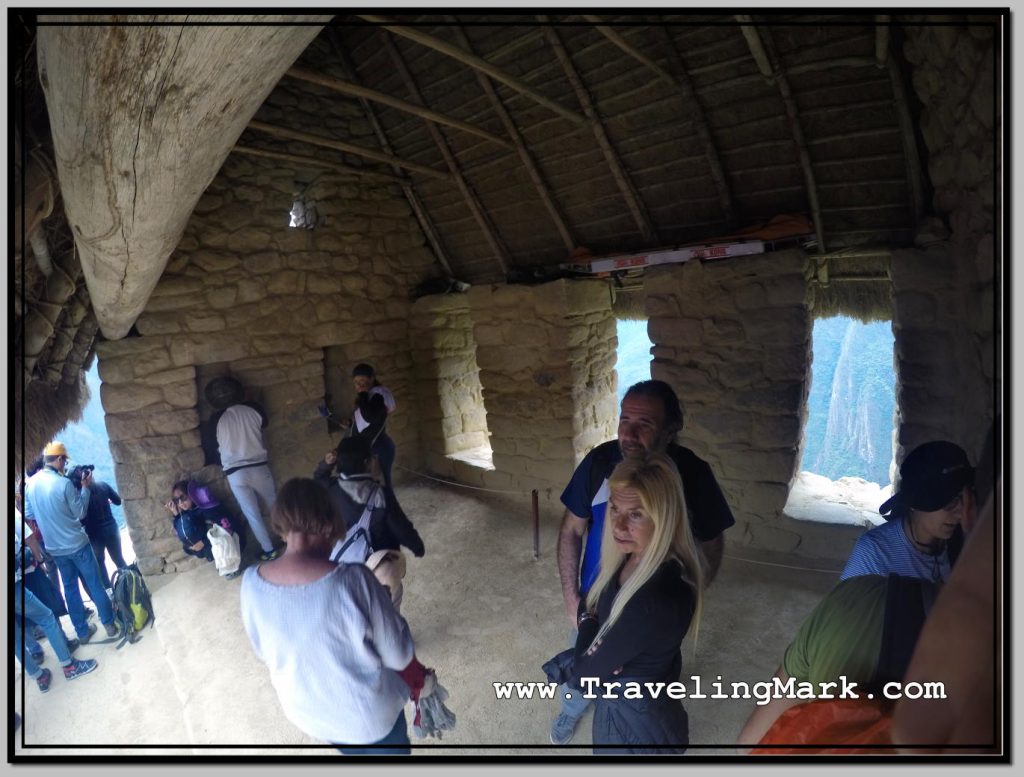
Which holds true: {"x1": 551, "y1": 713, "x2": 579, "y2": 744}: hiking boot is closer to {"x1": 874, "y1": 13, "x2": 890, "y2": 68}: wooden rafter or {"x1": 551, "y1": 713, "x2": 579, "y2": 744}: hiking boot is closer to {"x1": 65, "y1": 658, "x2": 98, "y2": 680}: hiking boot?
{"x1": 65, "y1": 658, "x2": 98, "y2": 680}: hiking boot

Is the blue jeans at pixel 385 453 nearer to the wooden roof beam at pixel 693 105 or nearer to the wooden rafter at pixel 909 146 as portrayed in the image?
the wooden roof beam at pixel 693 105

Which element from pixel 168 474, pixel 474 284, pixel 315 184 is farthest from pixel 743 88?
pixel 168 474

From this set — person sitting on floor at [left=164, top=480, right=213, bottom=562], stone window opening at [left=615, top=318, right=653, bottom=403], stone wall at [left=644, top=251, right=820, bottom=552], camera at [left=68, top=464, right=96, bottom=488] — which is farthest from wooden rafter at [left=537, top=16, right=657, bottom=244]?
camera at [left=68, top=464, right=96, bottom=488]

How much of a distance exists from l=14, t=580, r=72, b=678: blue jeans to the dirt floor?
23mm

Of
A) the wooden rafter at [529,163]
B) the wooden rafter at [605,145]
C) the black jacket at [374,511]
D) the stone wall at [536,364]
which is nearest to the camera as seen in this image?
the black jacket at [374,511]

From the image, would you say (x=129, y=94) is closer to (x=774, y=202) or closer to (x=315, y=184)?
(x=315, y=184)

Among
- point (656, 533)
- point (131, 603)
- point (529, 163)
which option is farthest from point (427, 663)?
point (529, 163)

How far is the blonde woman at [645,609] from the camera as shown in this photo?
1.08 meters

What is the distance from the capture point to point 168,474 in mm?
1341

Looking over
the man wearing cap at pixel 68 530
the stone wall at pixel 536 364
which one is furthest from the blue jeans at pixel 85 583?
the stone wall at pixel 536 364

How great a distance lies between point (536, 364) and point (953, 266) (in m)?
1.29

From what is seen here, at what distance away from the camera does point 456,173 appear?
8.59ft

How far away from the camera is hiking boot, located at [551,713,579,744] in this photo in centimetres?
112

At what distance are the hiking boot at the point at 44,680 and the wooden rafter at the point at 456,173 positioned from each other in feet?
7.04
